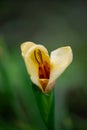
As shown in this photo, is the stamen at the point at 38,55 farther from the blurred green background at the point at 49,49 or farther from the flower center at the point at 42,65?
the blurred green background at the point at 49,49

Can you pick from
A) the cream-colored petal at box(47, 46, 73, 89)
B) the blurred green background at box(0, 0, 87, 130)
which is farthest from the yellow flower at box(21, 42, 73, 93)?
the blurred green background at box(0, 0, 87, 130)

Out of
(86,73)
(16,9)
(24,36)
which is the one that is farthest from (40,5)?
(86,73)

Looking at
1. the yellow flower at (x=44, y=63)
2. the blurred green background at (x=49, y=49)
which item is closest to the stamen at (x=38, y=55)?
the yellow flower at (x=44, y=63)

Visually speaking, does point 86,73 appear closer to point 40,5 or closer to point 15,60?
point 15,60

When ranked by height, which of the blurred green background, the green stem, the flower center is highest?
the flower center

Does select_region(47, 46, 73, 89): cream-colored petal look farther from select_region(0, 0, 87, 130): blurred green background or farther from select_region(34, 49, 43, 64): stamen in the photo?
select_region(0, 0, 87, 130): blurred green background

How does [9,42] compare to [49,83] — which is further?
[9,42]
